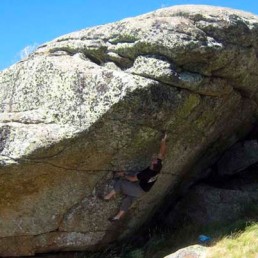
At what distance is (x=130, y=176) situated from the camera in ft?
50.4

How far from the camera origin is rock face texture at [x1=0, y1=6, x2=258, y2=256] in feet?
46.6

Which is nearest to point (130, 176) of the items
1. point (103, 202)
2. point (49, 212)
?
point (103, 202)

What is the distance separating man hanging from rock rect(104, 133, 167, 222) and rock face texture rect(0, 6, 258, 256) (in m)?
0.35

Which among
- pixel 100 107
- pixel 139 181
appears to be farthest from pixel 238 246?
pixel 100 107

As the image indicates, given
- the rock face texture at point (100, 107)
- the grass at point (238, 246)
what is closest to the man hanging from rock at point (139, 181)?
the rock face texture at point (100, 107)

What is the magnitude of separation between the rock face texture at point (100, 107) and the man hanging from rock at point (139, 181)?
35 cm

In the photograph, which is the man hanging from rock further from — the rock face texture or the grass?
the grass

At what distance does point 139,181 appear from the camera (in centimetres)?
1535

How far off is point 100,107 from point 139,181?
276 cm

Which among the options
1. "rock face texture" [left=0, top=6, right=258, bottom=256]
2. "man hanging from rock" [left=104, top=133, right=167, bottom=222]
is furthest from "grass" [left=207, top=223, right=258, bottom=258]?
"rock face texture" [left=0, top=6, right=258, bottom=256]

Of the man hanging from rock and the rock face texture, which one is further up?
the rock face texture

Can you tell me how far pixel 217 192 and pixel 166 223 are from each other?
2.22m

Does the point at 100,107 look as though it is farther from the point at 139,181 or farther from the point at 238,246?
the point at 238,246

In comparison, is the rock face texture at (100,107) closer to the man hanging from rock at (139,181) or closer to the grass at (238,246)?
the man hanging from rock at (139,181)
